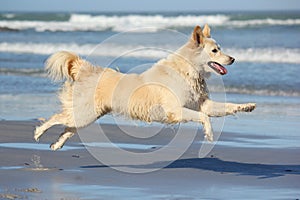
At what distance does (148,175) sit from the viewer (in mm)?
6328

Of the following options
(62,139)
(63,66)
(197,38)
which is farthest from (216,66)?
(62,139)

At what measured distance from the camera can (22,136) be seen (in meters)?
8.29

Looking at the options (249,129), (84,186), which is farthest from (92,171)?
(249,129)

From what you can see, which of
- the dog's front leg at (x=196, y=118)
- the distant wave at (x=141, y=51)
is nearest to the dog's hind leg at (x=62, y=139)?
the dog's front leg at (x=196, y=118)

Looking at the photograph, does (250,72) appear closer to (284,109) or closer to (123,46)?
(284,109)

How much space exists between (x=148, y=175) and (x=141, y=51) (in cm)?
1392

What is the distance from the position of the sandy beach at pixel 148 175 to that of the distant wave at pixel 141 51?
997 cm

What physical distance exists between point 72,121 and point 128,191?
178cm

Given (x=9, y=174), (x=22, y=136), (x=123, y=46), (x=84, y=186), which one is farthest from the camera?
(x=123, y=46)

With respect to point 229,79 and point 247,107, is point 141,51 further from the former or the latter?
point 247,107

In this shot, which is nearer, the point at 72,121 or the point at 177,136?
the point at 72,121

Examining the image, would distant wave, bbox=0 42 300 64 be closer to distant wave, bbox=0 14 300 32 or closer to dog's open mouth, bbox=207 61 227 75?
dog's open mouth, bbox=207 61 227 75

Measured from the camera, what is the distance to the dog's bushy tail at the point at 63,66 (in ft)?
23.6

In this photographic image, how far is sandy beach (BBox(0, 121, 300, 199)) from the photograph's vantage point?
5.52 m
